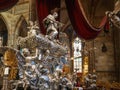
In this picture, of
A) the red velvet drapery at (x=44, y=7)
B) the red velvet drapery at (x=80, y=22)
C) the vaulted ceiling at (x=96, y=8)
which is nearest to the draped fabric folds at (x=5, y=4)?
the red velvet drapery at (x=44, y=7)

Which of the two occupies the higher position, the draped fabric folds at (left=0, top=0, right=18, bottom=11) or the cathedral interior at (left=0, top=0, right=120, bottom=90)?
the draped fabric folds at (left=0, top=0, right=18, bottom=11)

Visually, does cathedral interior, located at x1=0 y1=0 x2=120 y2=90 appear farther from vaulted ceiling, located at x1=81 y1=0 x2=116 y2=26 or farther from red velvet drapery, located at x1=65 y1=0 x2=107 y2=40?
vaulted ceiling, located at x1=81 y1=0 x2=116 y2=26

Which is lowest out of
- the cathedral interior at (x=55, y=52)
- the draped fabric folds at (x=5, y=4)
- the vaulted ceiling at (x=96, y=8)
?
the cathedral interior at (x=55, y=52)

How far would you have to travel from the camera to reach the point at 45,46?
4.82 meters

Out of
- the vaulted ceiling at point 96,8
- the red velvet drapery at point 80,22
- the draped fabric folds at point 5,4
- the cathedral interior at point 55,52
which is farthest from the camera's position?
the vaulted ceiling at point 96,8

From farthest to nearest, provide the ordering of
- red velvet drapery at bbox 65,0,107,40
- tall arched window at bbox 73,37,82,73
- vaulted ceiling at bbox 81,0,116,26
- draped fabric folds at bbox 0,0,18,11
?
tall arched window at bbox 73,37,82,73
vaulted ceiling at bbox 81,0,116,26
red velvet drapery at bbox 65,0,107,40
draped fabric folds at bbox 0,0,18,11

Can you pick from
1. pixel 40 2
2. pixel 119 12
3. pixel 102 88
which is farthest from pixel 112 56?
pixel 119 12

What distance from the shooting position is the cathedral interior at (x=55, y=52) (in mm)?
4516

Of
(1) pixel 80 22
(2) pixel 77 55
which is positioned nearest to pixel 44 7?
(1) pixel 80 22

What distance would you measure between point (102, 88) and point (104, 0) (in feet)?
26.4

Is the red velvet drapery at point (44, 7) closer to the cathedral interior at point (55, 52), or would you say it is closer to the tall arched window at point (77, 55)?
the cathedral interior at point (55, 52)

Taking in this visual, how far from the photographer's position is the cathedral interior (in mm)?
4516

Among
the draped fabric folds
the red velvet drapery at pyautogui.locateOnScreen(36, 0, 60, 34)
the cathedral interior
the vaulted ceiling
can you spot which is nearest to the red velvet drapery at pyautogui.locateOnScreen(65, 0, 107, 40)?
the cathedral interior

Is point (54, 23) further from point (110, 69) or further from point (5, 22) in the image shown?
point (5, 22)
